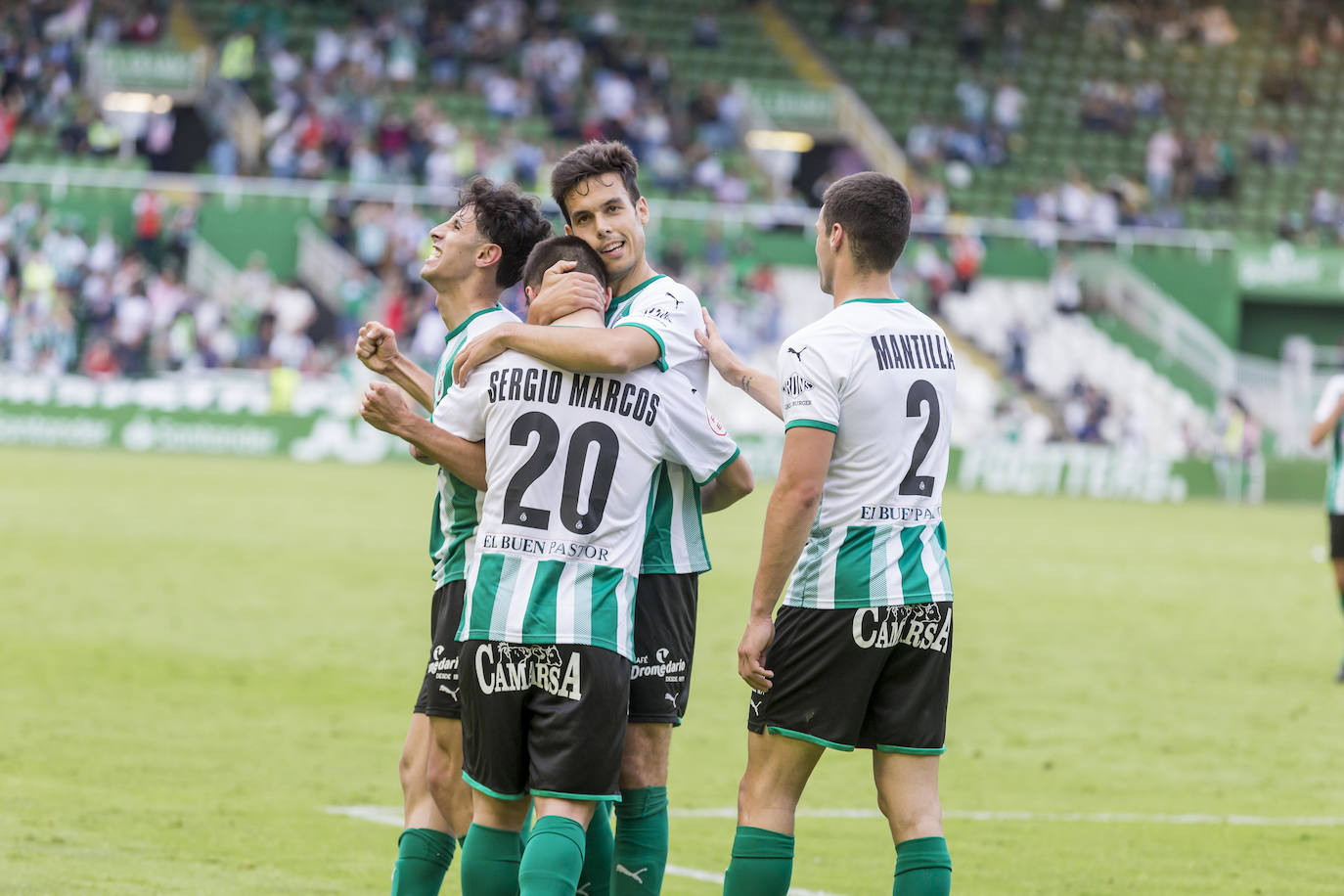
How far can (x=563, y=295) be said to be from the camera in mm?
5188

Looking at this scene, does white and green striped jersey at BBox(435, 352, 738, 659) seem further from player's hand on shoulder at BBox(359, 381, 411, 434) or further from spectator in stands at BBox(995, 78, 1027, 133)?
spectator in stands at BBox(995, 78, 1027, 133)

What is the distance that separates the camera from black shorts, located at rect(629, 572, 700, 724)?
5523 mm

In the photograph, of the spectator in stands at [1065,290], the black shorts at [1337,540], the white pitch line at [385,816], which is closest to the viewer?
the white pitch line at [385,816]

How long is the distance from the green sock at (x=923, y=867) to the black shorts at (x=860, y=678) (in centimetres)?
28

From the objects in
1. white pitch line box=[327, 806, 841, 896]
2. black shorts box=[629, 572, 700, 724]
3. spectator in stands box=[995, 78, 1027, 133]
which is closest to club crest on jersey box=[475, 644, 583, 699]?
black shorts box=[629, 572, 700, 724]

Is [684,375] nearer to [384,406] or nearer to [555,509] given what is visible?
[555,509]

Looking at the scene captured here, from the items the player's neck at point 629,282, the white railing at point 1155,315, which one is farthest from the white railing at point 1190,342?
the player's neck at point 629,282

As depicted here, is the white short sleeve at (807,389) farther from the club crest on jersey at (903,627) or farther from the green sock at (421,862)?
the green sock at (421,862)

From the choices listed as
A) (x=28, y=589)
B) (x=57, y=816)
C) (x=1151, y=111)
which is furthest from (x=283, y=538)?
(x=1151, y=111)

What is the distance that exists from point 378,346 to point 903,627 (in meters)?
1.76

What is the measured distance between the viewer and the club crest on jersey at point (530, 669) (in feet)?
16.4

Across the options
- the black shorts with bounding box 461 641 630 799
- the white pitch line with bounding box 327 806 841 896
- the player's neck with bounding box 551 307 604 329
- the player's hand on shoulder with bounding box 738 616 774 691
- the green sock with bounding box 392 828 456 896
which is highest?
the player's neck with bounding box 551 307 604 329

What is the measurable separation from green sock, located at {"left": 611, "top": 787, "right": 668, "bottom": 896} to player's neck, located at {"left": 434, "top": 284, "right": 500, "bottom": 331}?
1.54 m

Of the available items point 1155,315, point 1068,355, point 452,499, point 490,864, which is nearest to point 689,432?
point 452,499
